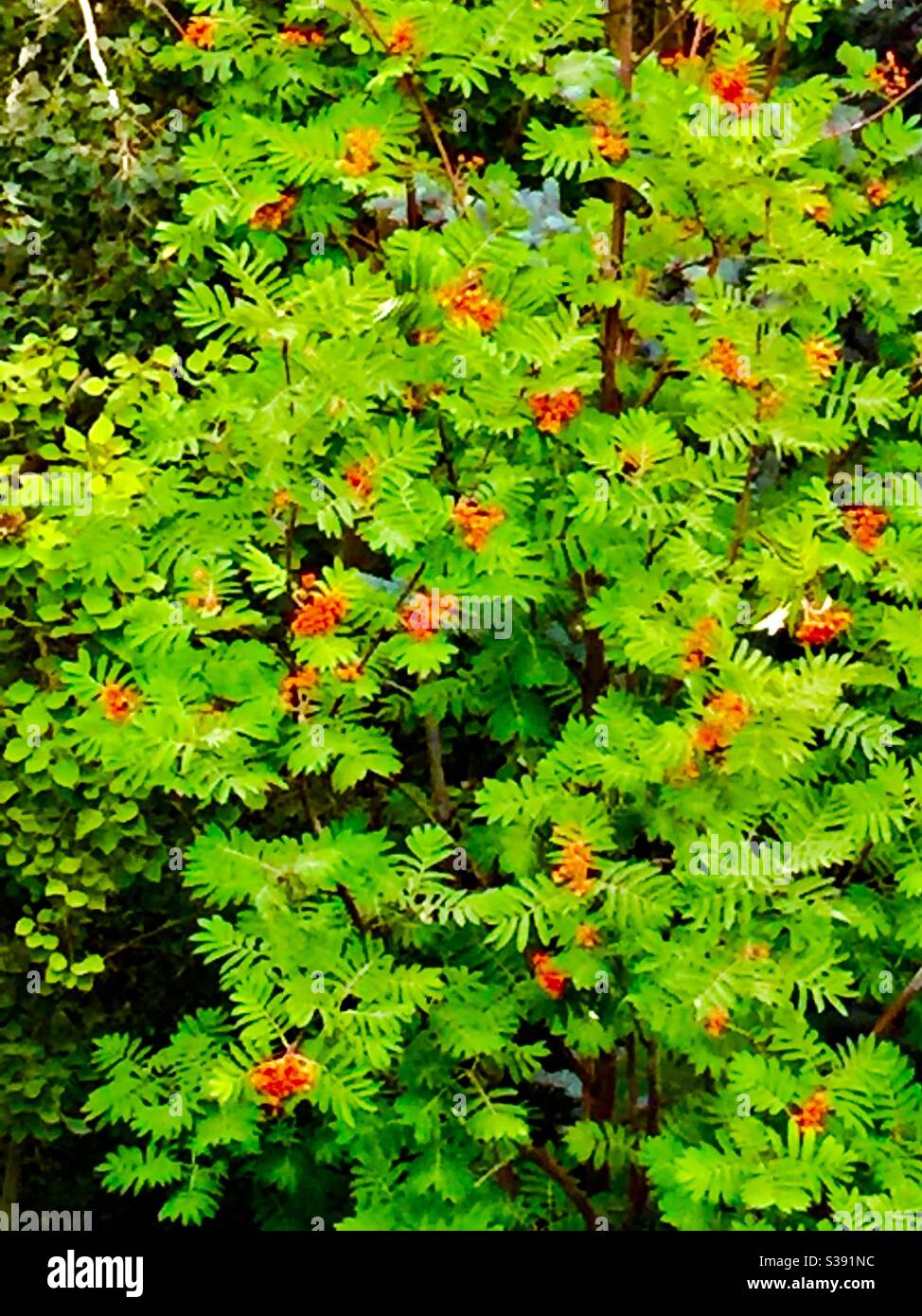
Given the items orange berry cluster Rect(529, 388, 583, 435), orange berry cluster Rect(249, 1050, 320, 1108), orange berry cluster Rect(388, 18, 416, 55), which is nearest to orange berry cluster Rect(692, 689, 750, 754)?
orange berry cluster Rect(529, 388, 583, 435)

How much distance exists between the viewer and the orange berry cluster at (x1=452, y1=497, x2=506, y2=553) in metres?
2.90

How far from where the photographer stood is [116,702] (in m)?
2.95

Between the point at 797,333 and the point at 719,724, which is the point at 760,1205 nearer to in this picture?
the point at 719,724

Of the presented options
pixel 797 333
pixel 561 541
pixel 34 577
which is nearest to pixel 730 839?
pixel 561 541

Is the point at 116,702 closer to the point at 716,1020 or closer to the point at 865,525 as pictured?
the point at 716,1020

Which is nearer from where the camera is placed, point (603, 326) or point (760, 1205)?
point (760, 1205)

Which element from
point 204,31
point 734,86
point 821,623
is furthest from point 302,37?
point 821,623

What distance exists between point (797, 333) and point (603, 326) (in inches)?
13.9

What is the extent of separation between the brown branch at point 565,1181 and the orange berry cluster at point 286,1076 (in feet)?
2.20

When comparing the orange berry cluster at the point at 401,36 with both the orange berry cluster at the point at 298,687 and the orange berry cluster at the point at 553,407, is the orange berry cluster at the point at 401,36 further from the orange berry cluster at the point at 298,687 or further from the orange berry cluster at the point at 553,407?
the orange berry cluster at the point at 298,687

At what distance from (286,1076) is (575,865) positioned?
0.60 metres

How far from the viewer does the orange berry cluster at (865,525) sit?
3129 mm

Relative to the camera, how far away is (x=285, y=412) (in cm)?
291

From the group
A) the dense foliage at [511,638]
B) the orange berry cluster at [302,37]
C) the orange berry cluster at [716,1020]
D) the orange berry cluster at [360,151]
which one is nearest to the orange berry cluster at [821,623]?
the dense foliage at [511,638]
